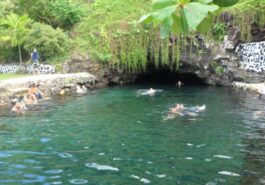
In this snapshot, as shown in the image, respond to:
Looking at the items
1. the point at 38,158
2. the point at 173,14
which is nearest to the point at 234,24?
the point at 38,158

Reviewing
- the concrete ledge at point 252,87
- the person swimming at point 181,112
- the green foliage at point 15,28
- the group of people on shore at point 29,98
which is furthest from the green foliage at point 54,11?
the person swimming at point 181,112

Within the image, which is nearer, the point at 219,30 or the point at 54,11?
the point at 219,30

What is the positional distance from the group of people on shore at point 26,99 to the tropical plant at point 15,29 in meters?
6.69

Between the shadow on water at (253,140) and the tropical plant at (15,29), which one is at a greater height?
the tropical plant at (15,29)

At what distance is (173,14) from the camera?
6.79 ft

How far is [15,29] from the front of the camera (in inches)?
1188

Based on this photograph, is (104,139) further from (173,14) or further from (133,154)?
(173,14)

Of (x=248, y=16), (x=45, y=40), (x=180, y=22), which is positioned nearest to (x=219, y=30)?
(x=248, y=16)

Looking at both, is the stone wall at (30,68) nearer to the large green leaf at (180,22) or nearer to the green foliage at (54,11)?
the green foliage at (54,11)

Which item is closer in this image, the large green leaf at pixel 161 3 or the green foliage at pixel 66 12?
the large green leaf at pixel 161 3

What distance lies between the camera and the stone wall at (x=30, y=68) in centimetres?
3012

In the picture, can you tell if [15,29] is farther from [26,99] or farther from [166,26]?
[166,26]

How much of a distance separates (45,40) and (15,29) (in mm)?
2696

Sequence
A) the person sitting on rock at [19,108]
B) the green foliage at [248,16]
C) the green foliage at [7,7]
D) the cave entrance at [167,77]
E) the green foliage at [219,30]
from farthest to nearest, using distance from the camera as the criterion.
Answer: the green foliage at [7,7] → the cave entrance at [167,77] → the green foliage at [219,30] → the green foliage at [248,16] → the person sitting on rock at [19,108]
